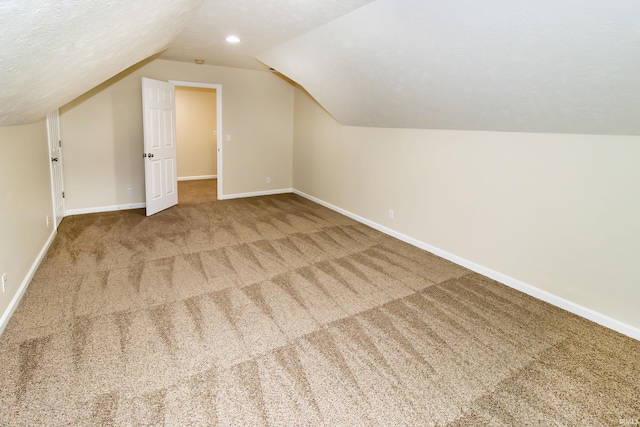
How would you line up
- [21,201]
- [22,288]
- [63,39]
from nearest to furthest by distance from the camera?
[63,39] < [22,288] < [21,201]

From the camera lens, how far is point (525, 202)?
10.6 feet

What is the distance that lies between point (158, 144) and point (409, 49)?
408 cm

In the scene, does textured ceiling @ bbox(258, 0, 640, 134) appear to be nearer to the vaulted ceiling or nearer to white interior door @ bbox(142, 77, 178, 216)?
the vaulted ceiling

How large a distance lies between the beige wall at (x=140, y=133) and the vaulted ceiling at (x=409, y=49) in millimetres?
1836

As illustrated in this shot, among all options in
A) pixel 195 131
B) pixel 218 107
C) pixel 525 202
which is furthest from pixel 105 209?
pixel 525 202

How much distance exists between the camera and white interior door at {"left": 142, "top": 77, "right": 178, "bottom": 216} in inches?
203

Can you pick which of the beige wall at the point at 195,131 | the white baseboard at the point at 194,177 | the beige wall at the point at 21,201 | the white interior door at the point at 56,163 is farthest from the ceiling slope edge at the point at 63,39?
the white baseboard at the point at 194,177

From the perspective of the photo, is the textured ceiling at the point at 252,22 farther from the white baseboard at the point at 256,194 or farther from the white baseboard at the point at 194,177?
the white baseboard at the point at 194,177

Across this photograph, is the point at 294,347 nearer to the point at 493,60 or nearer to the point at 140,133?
the point at 493,60

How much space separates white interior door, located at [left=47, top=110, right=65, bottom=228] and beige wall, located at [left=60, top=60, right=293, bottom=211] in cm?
22

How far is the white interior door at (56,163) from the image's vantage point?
4383mm

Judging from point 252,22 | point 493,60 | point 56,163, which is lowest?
point 56,163

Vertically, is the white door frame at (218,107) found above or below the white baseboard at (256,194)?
above

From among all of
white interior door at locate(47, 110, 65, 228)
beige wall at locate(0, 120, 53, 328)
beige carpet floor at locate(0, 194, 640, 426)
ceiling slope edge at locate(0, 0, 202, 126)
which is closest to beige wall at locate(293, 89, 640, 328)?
beige carpet floor at locate(0, 194, 640, 426)
